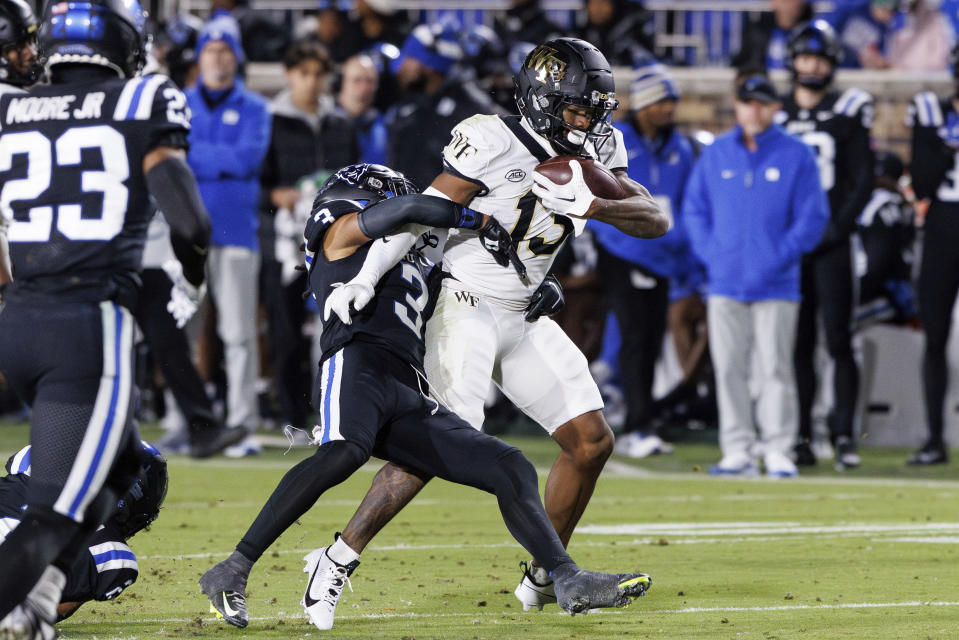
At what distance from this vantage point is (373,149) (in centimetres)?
1044

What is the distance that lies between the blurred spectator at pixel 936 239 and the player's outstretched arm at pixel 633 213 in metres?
4.60

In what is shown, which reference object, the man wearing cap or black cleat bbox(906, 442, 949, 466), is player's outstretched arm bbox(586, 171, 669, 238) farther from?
black cleat bbox(906, 442, 949, 466)

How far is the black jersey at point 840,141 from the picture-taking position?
914 cm

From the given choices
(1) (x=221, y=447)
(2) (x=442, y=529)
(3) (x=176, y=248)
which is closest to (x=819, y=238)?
(2) (x=442, y=529)

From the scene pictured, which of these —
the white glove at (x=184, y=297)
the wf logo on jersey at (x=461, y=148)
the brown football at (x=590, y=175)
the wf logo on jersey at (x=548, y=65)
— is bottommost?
the white glove at (x=184, y=297)

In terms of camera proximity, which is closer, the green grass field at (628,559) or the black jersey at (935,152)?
the green grass field at (628,559)

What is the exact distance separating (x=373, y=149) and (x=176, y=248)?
657cm

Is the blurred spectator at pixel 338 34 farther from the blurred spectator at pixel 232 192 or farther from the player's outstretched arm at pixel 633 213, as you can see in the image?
the player's outstretched arm at pixel 633 213

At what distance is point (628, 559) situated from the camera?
19.5ft

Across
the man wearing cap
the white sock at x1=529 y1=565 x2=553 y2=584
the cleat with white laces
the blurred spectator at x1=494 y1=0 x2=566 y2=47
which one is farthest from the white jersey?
the blurred spectator at x1=494 y1=0 x2=566 y2=47

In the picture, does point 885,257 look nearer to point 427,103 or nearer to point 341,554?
point 427,103

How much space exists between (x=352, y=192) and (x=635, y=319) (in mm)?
4575

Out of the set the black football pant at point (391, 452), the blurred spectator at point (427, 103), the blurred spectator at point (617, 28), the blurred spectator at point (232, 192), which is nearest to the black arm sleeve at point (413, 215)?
the black football pant at point (391, 452)

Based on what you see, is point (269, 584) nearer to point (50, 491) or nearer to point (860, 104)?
point (50, 491)
